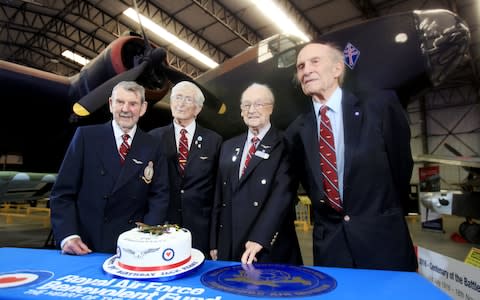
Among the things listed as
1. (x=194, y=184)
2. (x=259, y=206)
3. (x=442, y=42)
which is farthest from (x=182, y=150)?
(x=442, y=42)

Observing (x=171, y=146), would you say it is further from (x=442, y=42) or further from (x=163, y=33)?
(x=163, y=33)

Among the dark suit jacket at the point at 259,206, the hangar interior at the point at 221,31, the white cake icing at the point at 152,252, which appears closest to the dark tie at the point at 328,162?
the dark suit jacket at the point at 259,206

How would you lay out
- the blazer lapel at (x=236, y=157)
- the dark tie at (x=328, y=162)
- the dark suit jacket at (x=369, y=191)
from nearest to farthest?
1. the dark suit jacket at (x=369, y=191)
2. the dark tie at (x=328, y=162)
3. the blazer lapel at (x=236, y=157)

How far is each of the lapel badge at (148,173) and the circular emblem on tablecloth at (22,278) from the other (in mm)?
939

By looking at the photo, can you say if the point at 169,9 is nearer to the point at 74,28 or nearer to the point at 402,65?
the point at 74,28

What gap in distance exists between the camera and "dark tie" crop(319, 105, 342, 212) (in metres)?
1.81

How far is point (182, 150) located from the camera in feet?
7.36

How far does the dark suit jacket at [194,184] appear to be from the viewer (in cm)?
211


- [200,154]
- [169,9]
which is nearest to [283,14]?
[169,9]

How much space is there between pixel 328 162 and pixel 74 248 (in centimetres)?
145

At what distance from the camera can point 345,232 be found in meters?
1.74

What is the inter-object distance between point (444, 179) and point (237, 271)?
23.6m

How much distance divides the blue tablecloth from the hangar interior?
10.7 metres

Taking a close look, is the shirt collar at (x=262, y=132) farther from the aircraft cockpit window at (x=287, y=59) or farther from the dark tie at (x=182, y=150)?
the aircraft cockpit window at (x=287, y=59)
